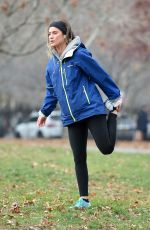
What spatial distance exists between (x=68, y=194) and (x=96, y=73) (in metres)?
3.12

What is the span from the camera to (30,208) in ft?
25.5

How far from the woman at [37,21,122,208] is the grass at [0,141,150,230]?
825 mm

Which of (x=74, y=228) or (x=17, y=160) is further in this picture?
(x=17, y=160)

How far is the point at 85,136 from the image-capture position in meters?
7.68

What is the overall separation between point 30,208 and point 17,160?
9697 millimetres

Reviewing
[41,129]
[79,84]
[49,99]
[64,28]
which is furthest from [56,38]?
[41,129]

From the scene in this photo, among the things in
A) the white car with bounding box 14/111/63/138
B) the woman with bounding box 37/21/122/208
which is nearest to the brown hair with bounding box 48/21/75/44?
the woman with bounding box 37/21/122/208

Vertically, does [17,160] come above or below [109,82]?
below

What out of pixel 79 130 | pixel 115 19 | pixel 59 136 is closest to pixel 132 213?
pixel 79 130

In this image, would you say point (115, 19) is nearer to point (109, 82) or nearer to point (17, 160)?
point (17, 160)

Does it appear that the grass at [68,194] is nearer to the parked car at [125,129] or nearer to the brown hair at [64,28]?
the brown hair at [64,28]

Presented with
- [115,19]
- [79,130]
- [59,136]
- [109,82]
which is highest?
[115,19]

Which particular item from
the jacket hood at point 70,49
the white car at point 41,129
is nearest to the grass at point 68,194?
the jacket hood at point 70,49

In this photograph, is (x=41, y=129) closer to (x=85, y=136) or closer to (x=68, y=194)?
(x=68, y=194)
